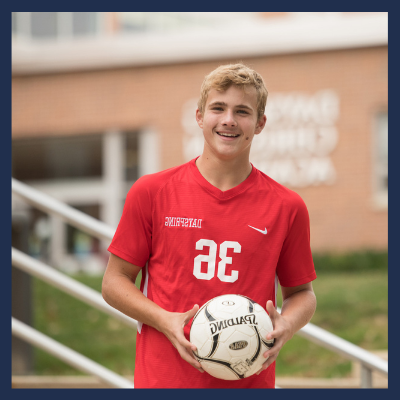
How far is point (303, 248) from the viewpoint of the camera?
105 inches

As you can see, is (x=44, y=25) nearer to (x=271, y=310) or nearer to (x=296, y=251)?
(x=296, y=251)

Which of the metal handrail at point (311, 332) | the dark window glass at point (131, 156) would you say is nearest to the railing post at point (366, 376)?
the metal handrail at point (311, 332)

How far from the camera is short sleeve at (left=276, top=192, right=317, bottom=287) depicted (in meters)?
2.62

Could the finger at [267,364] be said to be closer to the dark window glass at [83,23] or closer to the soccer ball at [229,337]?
the soccer ball at [229,337]

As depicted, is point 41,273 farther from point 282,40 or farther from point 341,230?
point 282,40

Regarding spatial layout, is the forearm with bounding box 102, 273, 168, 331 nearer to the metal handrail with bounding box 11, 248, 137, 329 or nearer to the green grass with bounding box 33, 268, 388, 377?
the metal handrail with bounding box 11, 248, 137, 329

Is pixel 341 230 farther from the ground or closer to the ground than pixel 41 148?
closer to the ground

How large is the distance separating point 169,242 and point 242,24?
47.8 feet

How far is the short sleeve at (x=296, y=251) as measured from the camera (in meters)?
2.62

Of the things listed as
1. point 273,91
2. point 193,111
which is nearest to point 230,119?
point 273,91

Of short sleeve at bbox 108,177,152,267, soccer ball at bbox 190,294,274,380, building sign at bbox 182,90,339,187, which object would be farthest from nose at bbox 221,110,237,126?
building sign at bbox 182,90,339,187

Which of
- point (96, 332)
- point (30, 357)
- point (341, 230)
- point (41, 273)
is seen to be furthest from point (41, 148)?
point (41, 273)

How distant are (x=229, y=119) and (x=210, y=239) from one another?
0.51 m

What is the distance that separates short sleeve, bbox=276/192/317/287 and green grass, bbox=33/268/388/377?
13.0ft
